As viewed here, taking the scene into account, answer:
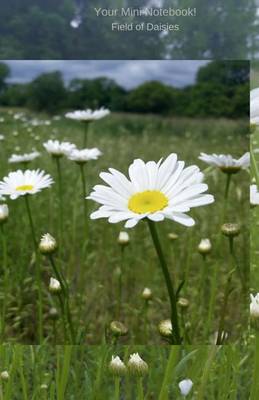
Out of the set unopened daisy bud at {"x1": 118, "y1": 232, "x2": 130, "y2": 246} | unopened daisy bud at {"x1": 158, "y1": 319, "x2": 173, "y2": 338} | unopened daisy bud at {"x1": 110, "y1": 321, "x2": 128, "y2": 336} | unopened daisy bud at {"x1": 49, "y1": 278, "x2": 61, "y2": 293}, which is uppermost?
unopened daisy bud at {"x1": 118, "y1": 232, "x2": 130, "y2": 246}

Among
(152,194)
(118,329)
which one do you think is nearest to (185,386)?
(118,329)

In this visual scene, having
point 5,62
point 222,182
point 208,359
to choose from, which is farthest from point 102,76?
point 208,359

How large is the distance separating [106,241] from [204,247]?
0.17 m

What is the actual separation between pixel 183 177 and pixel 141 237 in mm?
297

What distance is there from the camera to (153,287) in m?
1.28

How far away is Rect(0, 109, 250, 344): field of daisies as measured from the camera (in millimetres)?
1246

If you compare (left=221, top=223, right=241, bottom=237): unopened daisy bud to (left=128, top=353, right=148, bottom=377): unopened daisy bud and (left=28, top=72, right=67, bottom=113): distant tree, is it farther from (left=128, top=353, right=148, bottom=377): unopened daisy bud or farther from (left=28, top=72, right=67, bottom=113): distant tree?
(left=28, top=72, right=67, bottom=113): distant tree

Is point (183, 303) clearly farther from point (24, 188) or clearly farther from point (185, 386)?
point (24, 188)

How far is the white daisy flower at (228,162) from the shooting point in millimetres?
1215

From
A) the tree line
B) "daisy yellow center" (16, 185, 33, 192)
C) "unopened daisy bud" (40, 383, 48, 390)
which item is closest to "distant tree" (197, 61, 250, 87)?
the tree line

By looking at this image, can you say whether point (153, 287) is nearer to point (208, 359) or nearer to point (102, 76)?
point (208, 359)

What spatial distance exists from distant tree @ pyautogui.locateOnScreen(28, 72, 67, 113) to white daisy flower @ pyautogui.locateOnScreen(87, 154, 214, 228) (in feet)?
0.88

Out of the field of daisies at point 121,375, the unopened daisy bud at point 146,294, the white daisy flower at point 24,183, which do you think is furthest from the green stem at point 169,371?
the white daisy flower at point 24,183

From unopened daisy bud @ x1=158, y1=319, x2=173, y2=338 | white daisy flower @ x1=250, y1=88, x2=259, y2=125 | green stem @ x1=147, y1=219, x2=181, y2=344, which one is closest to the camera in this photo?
green stem @ x1=147, y1=219, x2=181, y2=344
